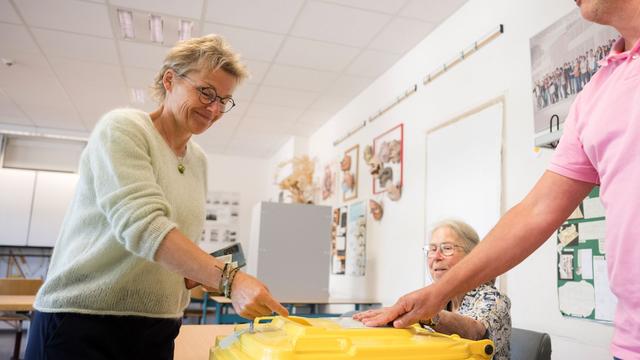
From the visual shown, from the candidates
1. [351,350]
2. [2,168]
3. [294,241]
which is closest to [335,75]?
[294,241]

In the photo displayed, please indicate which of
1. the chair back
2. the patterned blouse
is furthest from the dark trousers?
the chair back

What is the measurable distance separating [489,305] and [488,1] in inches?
73.6

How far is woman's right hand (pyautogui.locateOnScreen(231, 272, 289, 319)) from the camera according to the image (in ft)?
2.96

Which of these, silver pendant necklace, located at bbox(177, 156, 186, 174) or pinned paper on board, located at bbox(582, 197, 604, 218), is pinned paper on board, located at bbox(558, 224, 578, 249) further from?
silver pendant necklace, located at bbox(177, 156, 186, 174)

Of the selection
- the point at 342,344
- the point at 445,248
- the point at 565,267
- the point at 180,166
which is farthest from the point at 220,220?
the point at 342,344

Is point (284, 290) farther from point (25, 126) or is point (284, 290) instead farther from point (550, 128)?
point (25, 126)

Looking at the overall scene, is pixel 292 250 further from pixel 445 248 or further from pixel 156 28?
pixel 445 248

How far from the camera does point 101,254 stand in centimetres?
99

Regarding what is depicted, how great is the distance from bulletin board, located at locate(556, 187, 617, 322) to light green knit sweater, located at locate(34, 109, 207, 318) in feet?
5.17

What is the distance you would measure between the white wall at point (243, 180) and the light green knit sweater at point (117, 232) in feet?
21.8

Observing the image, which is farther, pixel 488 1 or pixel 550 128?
pixel 488 1

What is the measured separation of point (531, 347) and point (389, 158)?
217 centimetres

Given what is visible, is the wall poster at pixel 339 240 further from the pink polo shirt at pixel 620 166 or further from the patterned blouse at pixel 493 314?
the pink polo shirt at pixel 620 166

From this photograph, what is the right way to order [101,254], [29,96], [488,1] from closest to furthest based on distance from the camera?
[101,254] → [488,1] → [29,96]
